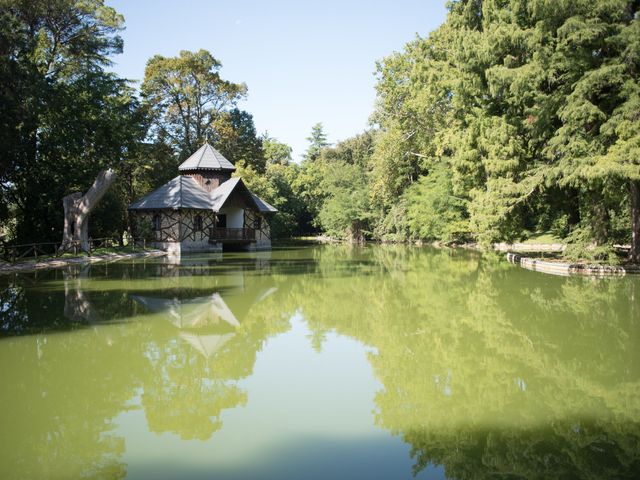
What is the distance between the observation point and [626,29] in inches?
613

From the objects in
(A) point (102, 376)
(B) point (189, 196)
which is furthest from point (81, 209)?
(A) point (102, 376)

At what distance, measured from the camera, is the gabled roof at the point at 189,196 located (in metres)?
31.1

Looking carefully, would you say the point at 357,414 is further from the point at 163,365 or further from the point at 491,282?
the point at 491,282

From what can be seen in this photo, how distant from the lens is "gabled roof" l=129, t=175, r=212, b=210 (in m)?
30.9

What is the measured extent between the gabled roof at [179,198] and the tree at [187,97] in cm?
774

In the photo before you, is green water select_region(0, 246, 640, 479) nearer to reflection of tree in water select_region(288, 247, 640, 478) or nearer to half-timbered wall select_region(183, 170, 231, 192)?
reflection of tree in water select_region(288, 247, 640, 478)

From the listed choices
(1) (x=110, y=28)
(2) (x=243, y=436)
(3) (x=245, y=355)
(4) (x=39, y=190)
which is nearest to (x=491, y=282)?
(3) (x=245, y=355)

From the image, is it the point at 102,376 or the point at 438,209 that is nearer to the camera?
the point at 102,376

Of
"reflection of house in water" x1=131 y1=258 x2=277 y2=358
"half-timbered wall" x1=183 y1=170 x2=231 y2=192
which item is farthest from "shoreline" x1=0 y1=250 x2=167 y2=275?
"reflection of house in water" x1=131 y1=258 x2=277 y2=358

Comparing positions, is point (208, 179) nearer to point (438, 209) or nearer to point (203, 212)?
point (203, 212)

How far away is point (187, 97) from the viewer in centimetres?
4003

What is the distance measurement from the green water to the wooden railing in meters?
20.1

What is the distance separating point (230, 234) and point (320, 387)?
27.6 m

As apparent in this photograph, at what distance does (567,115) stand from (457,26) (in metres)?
10.1
